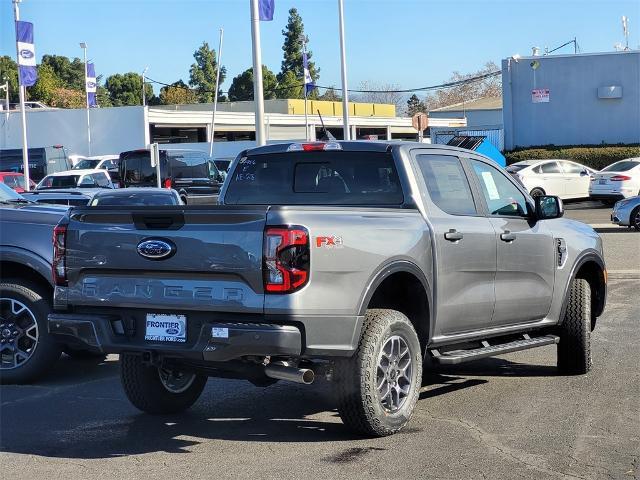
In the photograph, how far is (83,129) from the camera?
52062mm

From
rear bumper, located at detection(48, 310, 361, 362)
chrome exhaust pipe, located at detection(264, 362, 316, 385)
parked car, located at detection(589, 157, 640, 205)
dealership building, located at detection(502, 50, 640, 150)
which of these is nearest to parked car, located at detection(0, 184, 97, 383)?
rear bumper, located at detection(48, 310, 361, 362)

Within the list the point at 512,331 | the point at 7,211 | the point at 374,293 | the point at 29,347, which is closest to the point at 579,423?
the point at 512,331

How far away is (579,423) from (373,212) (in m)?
2.08

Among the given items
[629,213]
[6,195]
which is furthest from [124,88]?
[6,195]

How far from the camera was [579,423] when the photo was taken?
6617 mm

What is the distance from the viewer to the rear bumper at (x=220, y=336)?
18.3ft

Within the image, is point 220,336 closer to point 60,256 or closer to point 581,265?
point 60,256

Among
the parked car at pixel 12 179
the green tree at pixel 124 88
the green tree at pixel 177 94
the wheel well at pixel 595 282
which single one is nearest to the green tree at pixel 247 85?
the green tree at pixel 177 94

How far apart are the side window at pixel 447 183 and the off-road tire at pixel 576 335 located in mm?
1577

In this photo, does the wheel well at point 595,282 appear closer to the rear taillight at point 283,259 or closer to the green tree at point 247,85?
the rear taillight at point 283,259

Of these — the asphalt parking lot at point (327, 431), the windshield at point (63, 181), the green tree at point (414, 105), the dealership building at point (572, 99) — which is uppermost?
the green tree at point (414, 105)

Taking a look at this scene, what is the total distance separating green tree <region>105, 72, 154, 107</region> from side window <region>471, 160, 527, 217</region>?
353 feet

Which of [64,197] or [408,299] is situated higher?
[64,197]

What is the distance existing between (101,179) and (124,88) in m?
87.0
